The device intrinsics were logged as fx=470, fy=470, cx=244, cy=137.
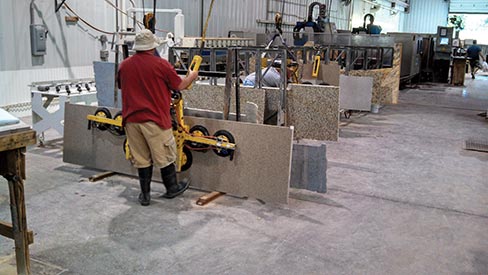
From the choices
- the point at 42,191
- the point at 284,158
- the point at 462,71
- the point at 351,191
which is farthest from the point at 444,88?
the point at 42,191

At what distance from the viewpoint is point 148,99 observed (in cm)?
379

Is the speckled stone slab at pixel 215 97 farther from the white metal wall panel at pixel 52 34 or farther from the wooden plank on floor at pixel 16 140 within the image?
the white metal wall panel at pixel 52 34

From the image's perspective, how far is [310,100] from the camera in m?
4.64

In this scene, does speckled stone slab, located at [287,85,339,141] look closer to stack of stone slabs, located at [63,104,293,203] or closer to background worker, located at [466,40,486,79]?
stack of stone slabs, located at [63,104,293,203]

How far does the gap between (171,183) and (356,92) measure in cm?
419

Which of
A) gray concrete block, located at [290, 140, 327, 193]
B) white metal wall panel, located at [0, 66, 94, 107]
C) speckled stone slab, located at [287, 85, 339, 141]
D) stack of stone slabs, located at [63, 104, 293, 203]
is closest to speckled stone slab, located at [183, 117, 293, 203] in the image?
stack of stone slabs, located at [63, 104, 293, 203]

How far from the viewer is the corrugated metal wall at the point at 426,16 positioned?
27266mm

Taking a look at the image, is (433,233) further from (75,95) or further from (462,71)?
(462,71)

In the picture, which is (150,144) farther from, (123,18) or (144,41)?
(123,18)

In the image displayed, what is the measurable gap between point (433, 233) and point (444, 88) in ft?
40.4

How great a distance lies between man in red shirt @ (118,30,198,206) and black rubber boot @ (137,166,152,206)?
79 millimetres

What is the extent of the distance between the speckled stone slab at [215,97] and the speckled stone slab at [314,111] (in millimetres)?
300

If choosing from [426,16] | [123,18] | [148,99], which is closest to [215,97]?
[148,99]

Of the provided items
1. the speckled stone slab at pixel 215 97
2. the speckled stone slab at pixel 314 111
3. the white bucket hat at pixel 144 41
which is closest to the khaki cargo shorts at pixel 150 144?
the white bucket hat at pixel 144 41
